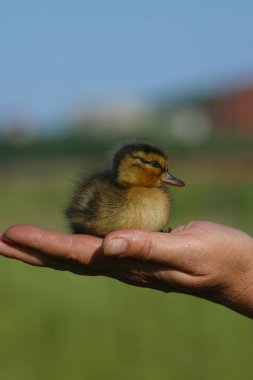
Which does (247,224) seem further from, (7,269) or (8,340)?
(8,340)

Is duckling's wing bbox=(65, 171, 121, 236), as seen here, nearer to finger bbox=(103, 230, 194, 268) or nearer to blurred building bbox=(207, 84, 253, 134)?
finger bbox=(103, 230, 194, 268)

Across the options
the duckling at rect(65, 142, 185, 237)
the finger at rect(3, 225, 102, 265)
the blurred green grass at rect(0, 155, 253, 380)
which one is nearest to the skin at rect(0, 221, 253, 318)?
the finger at rect(3, 225, 102, 265)

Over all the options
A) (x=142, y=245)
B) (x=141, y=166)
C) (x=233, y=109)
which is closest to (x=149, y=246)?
(x=142, y=245)

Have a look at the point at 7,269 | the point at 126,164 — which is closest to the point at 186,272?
the point at 126,164

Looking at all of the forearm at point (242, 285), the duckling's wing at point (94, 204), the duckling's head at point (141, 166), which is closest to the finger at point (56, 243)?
the duckling's wing at point (94, 204)

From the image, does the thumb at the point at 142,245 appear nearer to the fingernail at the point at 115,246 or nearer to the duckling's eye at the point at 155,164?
the fingernail at the point at 115,246
